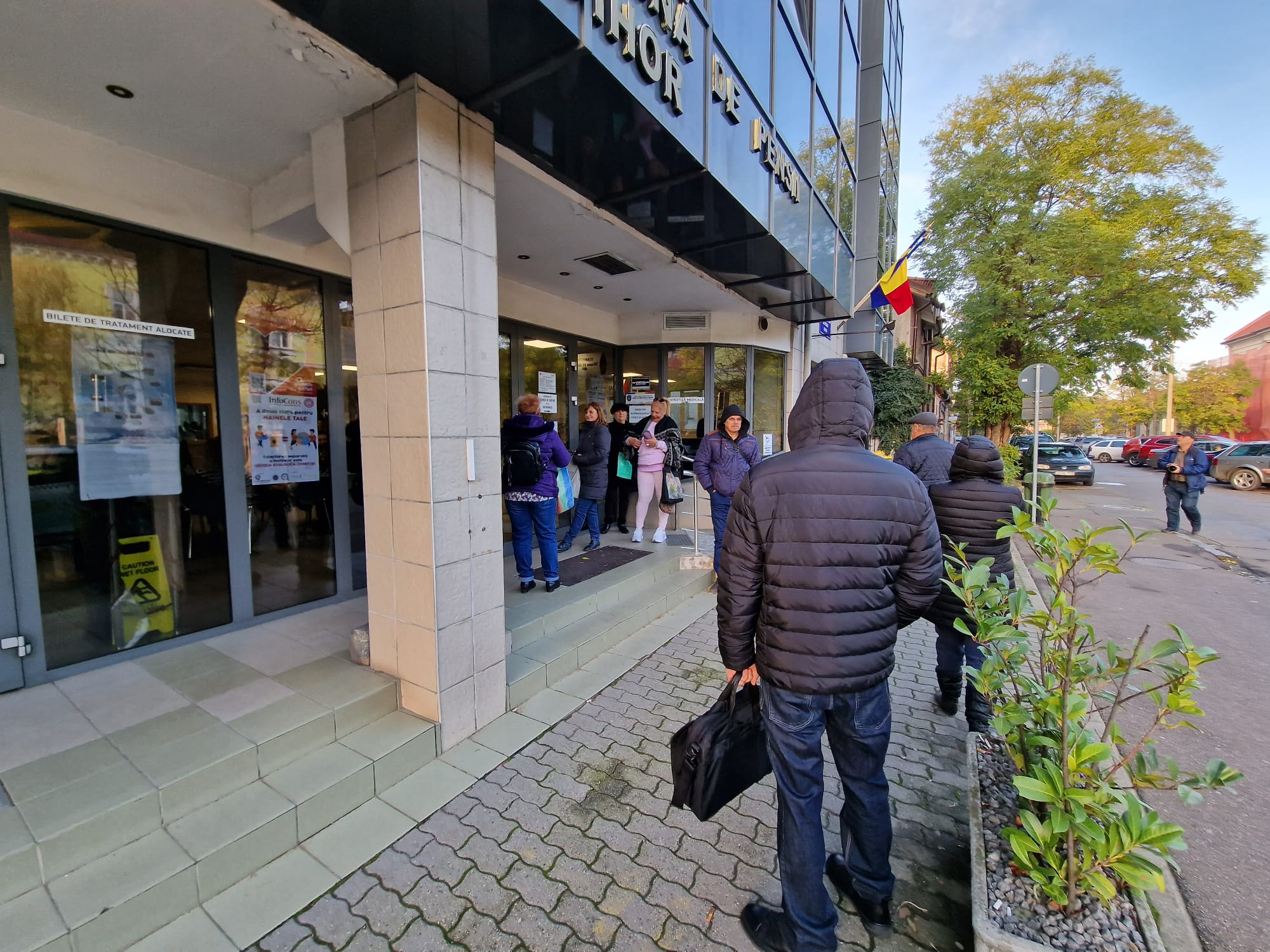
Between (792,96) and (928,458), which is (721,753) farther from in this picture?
(792,96)

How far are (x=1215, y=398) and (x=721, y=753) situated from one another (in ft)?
159

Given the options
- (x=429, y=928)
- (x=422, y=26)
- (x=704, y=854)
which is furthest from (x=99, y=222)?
(x=704, y=854)

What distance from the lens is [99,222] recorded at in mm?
3262

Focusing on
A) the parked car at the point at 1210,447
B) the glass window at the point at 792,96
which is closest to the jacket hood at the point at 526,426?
the glass window at the point at 792,96

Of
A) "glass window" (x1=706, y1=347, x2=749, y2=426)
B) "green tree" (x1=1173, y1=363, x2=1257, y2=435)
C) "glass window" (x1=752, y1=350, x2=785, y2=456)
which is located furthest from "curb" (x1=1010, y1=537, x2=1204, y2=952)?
"green tree" (x1=1173, y1=363, x2=1257, y2=435)

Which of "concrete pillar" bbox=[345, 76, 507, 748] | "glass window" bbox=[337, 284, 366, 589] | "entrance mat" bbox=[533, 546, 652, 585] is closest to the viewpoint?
"concrete pillar" bbox=[345, 76, 507, 748]

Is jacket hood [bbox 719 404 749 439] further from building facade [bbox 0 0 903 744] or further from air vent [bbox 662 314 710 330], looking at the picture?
air vent [bbox 662 314 710 330]

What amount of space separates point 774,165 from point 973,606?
15.7ft

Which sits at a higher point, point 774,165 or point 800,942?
point 774,165

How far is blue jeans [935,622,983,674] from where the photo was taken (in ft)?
10.8

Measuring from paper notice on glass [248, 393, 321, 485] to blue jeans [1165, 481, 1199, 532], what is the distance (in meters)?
13.4

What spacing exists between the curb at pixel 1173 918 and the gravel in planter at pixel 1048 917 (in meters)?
0.11

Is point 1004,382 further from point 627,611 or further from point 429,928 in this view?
point 429,928

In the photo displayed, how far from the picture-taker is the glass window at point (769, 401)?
9312 millimetres
